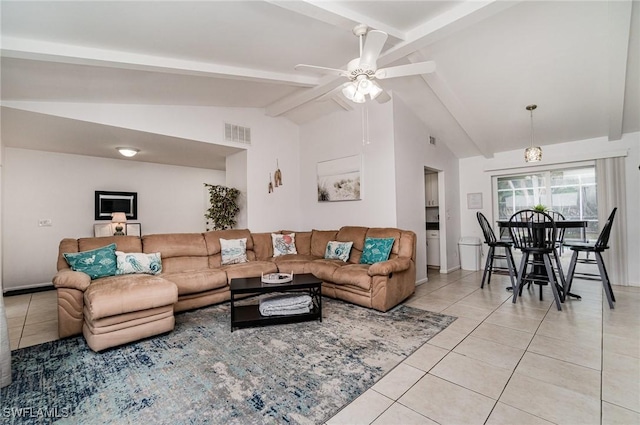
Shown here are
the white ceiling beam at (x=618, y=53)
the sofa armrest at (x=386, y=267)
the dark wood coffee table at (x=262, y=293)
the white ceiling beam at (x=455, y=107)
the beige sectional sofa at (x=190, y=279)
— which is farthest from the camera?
the white ceiling beam at (x=455, y=107)

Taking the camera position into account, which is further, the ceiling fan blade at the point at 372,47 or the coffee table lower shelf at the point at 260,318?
the coffee table lower shelf at the point at 260,318

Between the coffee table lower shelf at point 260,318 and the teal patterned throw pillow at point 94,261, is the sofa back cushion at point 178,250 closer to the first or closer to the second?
the teal patterned throw pillow at point 94,261

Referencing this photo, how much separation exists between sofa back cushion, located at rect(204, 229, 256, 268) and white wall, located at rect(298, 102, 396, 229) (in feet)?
4.53

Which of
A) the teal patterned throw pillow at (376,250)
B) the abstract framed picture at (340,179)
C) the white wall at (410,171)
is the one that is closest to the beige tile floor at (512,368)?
the teal patterned throw pillow at (376,250)

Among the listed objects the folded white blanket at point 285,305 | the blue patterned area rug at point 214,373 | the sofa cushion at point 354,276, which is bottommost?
the blue patterned area rug at point 214,373

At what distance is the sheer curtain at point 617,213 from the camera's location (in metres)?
4.34

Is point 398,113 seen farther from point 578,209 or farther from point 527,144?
point 578,209

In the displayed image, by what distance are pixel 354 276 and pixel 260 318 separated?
1.22 metres

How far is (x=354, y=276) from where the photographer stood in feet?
11.3

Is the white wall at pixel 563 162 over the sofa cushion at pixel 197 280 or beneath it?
over

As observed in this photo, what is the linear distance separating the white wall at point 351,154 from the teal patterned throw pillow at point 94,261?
10.4 feet

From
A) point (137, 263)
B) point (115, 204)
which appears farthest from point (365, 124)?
point (115, 204)

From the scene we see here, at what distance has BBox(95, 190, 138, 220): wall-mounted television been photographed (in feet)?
17.1

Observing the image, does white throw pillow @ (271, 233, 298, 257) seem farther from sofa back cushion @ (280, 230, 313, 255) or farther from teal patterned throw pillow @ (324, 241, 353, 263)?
teal patterned throw pillow @ (324, 241, 353, 263)
